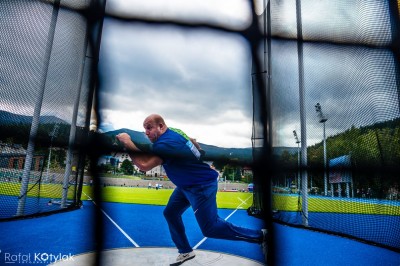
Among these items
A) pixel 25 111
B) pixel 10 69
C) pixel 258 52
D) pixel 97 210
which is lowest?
pixel 97 210

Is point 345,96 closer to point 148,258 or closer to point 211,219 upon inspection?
point 211,219

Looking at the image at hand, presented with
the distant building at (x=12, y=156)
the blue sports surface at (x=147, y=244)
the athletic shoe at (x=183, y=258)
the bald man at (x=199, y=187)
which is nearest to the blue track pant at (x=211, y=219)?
the bald man at (x=199, y=187)

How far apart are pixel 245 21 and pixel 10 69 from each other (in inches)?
42.1

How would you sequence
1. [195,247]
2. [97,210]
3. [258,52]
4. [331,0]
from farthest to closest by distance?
[195,247]
[331,0]
[258,52]
[97,210]

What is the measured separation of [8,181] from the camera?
1.84 meters

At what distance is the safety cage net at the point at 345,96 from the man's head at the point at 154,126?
55cm

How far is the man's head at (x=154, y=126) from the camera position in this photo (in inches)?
58.9

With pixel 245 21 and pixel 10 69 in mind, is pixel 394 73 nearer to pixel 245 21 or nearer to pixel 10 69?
pixel 245 21

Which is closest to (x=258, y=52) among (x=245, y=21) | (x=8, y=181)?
(x=245, y=21)

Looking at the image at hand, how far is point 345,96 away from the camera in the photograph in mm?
1328

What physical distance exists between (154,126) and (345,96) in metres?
1.00

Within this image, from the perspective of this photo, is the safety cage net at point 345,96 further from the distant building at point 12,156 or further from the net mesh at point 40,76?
the distant building at point 12,156

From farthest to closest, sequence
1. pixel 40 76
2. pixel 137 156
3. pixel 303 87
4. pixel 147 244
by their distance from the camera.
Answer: pixel 147 244, pixel 303 87, pixel 40 76, pixel 137 156

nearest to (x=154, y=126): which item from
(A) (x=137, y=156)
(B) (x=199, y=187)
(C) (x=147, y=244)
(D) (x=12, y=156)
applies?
(B) (x=199, y=187)
